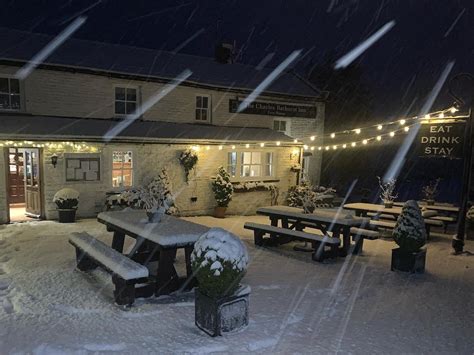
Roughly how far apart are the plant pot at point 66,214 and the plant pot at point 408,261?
9009 millimetres

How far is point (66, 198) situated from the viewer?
11367 mm

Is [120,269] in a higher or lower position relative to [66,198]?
lower

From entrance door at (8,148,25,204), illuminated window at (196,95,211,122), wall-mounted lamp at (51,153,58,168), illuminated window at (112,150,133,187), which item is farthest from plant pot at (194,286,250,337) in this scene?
entrance door at (8,148,25,204)

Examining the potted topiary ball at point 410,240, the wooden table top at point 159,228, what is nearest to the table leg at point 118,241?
the wooden table top at point 159,228

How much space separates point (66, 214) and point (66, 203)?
35 centimetres

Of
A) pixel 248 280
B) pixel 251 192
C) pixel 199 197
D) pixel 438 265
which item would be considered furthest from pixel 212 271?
pixel 251 192

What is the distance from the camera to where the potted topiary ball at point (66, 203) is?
1135 centimetres

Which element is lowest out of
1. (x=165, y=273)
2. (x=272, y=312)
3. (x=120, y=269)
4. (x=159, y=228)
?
(x=272, y=312)

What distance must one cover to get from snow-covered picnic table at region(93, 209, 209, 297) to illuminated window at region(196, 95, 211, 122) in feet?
27.0

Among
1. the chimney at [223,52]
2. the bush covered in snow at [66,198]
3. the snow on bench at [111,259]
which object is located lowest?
the snow on bench at [111,259]

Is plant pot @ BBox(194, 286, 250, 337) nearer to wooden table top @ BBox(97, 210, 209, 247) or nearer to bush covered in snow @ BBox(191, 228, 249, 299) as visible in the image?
bush covered in snow @ BBox(191, 228, 249, 299)

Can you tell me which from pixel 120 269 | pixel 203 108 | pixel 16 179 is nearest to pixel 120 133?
pixel 203 108

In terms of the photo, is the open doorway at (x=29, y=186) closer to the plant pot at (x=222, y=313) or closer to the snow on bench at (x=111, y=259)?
the snow on bench at (x=111, y=259)

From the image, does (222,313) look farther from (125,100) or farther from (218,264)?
(125,100)
